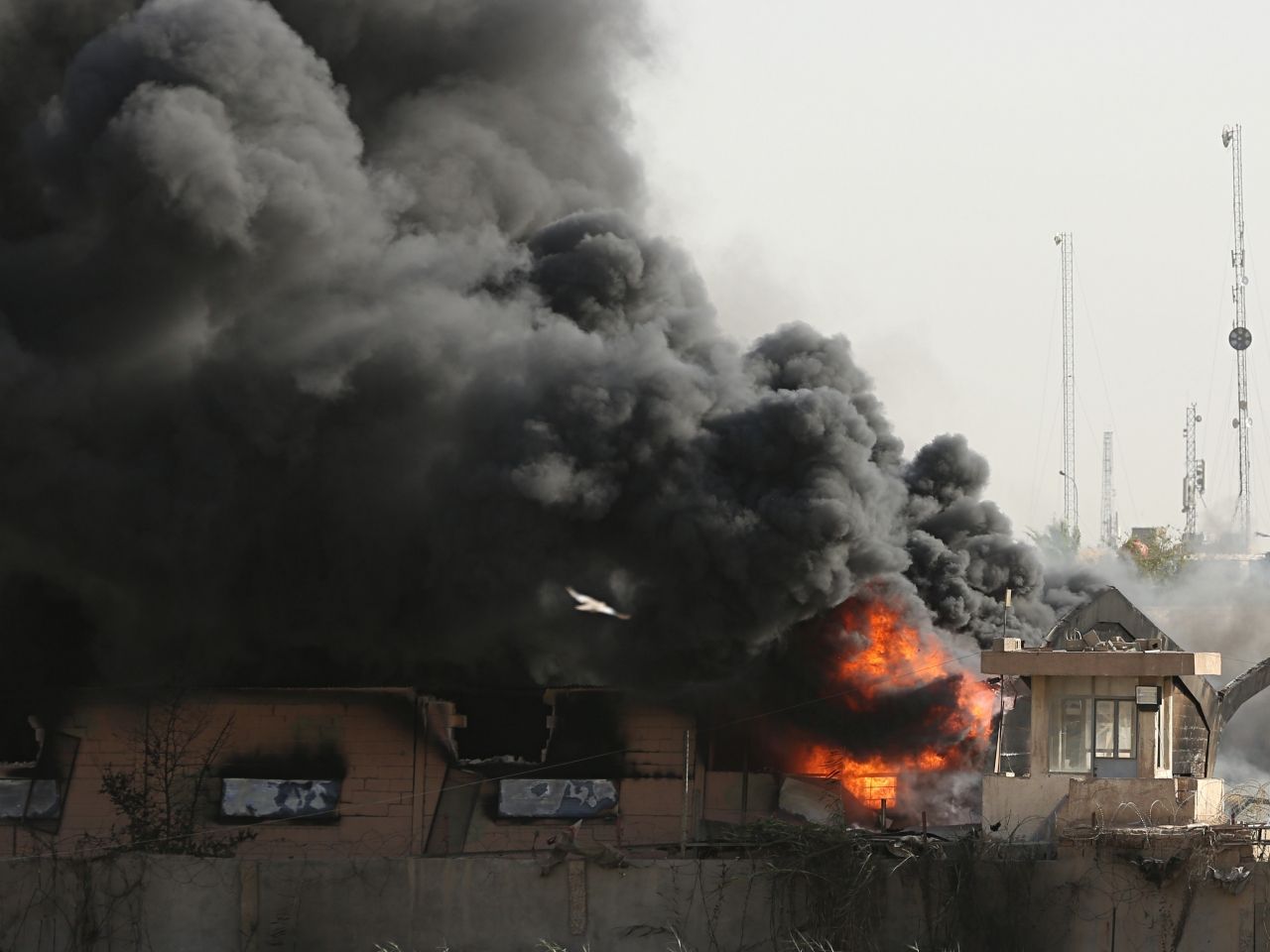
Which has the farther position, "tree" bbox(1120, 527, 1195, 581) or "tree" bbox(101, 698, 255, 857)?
"tree" bbox(1120, 527, 1195, 581)

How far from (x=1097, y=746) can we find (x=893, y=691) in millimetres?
7119

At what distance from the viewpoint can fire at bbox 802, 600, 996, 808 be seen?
34188 millimetres

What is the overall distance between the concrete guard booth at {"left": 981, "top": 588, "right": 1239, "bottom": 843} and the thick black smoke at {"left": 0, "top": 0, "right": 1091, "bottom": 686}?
22.2 feet

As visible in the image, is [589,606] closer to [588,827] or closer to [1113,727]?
[588,827]

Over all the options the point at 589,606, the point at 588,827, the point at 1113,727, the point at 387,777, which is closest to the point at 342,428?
the point at 589,606

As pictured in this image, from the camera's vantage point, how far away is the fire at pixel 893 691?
3419cm

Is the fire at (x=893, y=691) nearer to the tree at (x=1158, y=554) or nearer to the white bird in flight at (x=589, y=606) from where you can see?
the white bird in flight at (x=589, y=606)

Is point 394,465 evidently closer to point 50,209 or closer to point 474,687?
point 474,687

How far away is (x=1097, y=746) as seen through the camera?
27.6 meters

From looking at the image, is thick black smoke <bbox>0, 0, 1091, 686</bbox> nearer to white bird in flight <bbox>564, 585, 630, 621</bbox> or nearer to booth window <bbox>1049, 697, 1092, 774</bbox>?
white bird in flight <bbox>564, 585, 630, 621</bbox>

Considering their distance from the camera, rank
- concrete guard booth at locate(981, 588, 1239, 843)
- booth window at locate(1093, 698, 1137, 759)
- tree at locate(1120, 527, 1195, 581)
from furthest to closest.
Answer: tree at locate(1120, 527, 1195, 581), booth window at locate(1093, 698, 1137, 759), concrete guard booth at locate(981, 588, 1239, 843)

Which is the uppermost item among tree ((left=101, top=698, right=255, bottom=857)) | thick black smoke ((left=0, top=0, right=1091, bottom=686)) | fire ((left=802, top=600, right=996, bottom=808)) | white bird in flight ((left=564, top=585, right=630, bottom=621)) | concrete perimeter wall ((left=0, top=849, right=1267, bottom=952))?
thick black smoke ((left=0, top=0, right=1091, bottom=686))

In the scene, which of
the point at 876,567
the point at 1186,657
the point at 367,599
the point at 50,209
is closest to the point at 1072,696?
the point at 1186,657

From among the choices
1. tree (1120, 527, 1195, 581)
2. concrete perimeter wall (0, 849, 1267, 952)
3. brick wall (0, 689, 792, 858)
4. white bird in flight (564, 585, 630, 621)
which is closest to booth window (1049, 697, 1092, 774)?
concrete perimeter wall (0, 849, 1267, 952)
